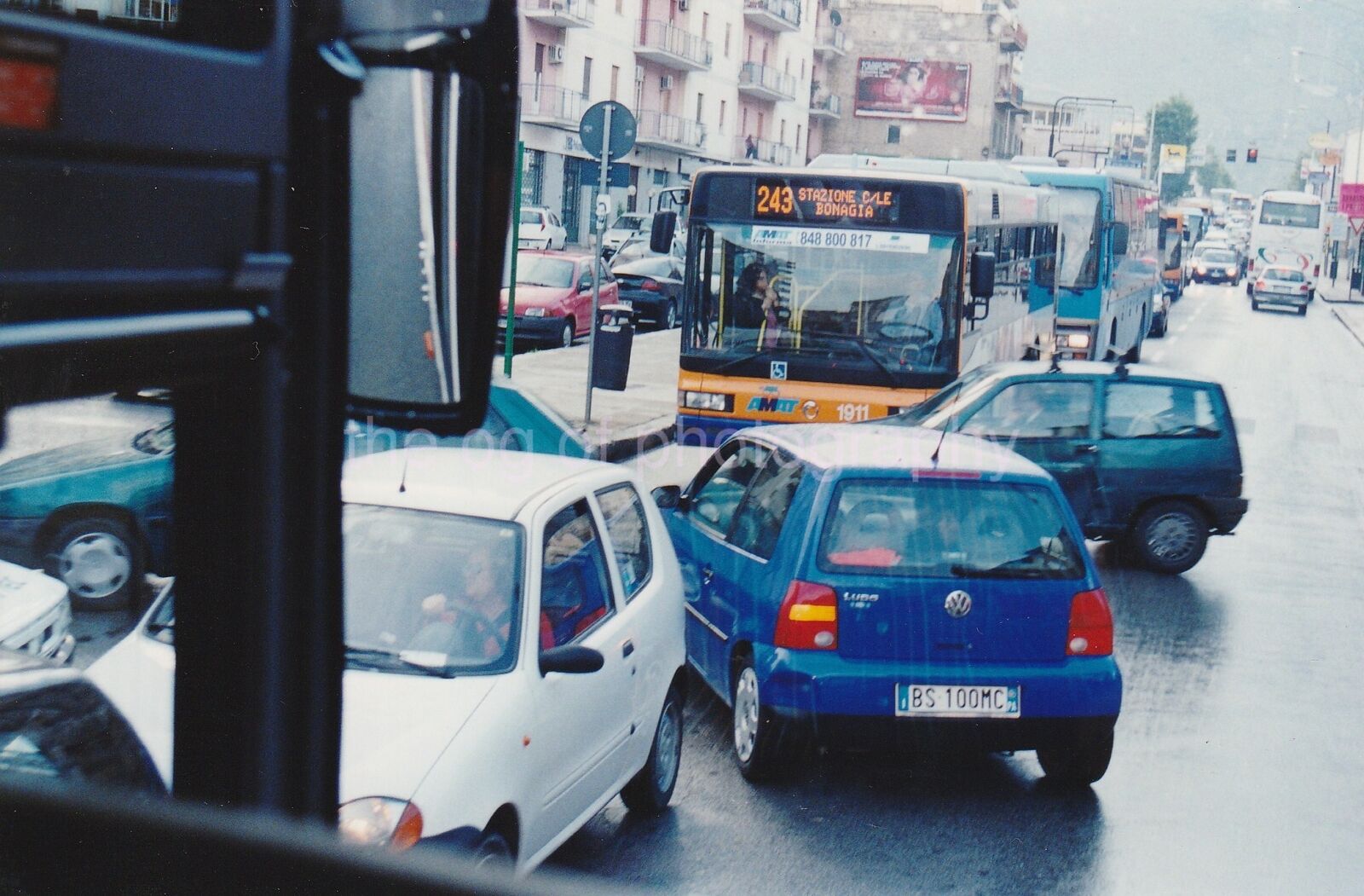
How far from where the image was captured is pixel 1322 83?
473 ft

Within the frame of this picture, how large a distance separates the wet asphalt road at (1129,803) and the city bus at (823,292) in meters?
2.71

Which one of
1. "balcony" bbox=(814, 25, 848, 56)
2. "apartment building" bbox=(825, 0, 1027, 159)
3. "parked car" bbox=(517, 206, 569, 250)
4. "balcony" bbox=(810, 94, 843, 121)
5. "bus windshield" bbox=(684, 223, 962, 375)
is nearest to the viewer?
"bus windshield" bbox=(684, 223, 962, 375)

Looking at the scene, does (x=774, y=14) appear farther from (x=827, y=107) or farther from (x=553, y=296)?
(x=553, y=296)

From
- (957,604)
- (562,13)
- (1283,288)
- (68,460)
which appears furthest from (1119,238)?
(1283,288)

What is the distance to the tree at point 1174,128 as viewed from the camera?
112m

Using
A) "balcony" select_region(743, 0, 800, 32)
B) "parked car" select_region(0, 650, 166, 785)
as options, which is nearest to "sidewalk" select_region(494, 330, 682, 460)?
"parked car" select_region(0, 650, 166, 785)

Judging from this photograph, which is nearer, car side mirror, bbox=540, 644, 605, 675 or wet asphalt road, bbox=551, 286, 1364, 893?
car side mirror, bbox=540, 644, 605, 675

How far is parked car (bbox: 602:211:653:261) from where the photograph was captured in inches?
1455

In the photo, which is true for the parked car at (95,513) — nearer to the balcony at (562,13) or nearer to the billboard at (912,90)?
the balcony at (562,13)

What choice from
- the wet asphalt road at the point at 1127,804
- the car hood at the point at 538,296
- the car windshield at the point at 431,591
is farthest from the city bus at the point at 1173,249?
the car windshield at the point at 431,591

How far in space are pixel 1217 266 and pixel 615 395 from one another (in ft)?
175

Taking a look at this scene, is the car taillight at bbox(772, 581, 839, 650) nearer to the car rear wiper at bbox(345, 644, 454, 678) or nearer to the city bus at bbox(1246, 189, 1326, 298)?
the car rear wiper at bbox(345, 644, 454, 678)

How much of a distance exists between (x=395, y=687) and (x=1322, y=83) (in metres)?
155

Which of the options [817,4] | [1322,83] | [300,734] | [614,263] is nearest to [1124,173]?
[614,263]
